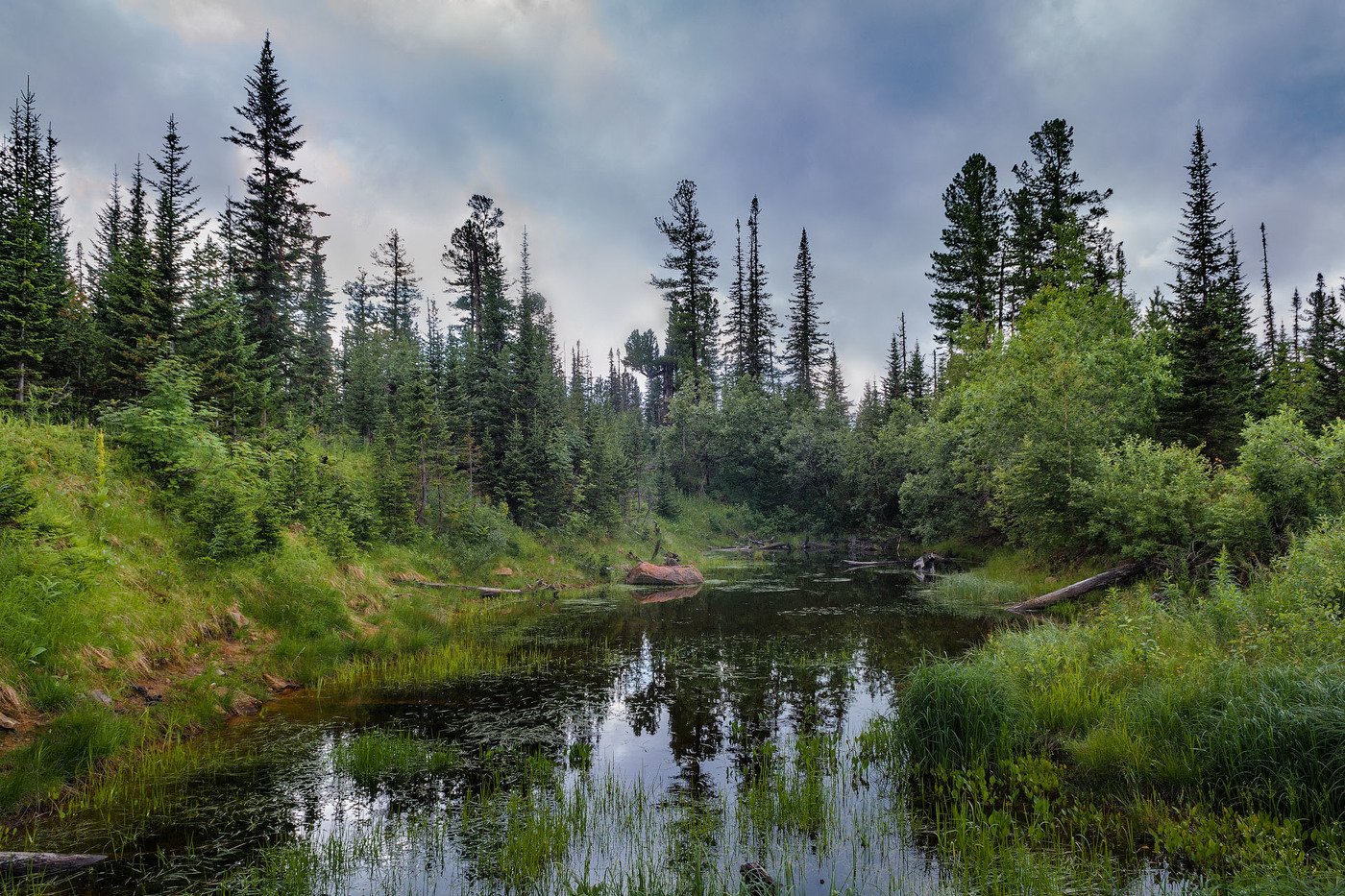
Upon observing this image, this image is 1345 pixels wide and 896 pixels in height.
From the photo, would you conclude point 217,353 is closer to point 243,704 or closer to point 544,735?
point 243,704

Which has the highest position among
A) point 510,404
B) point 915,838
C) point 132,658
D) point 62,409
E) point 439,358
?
point 439,358

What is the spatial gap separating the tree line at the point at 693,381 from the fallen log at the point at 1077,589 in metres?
1.30

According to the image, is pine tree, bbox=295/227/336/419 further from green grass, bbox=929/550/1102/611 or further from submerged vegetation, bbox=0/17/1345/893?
green grass, bbox=929/550/1102/611

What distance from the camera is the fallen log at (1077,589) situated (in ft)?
56.9

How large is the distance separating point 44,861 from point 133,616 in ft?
20.0

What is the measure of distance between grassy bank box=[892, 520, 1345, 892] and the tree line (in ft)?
20.9

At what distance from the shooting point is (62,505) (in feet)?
36.2

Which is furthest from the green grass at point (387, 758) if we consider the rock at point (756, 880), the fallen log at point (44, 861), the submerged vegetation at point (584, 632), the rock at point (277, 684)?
the rock at point (756, 880)

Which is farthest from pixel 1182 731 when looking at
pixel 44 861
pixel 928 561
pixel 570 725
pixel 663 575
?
pixel 928 561

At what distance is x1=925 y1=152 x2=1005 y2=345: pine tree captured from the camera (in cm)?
4294

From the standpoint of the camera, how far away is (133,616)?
10203 mm

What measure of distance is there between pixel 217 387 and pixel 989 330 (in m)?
43.0

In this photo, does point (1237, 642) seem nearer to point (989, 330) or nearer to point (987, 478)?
point (987, 478)

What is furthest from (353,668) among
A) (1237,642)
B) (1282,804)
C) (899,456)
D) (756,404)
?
(756,404)
